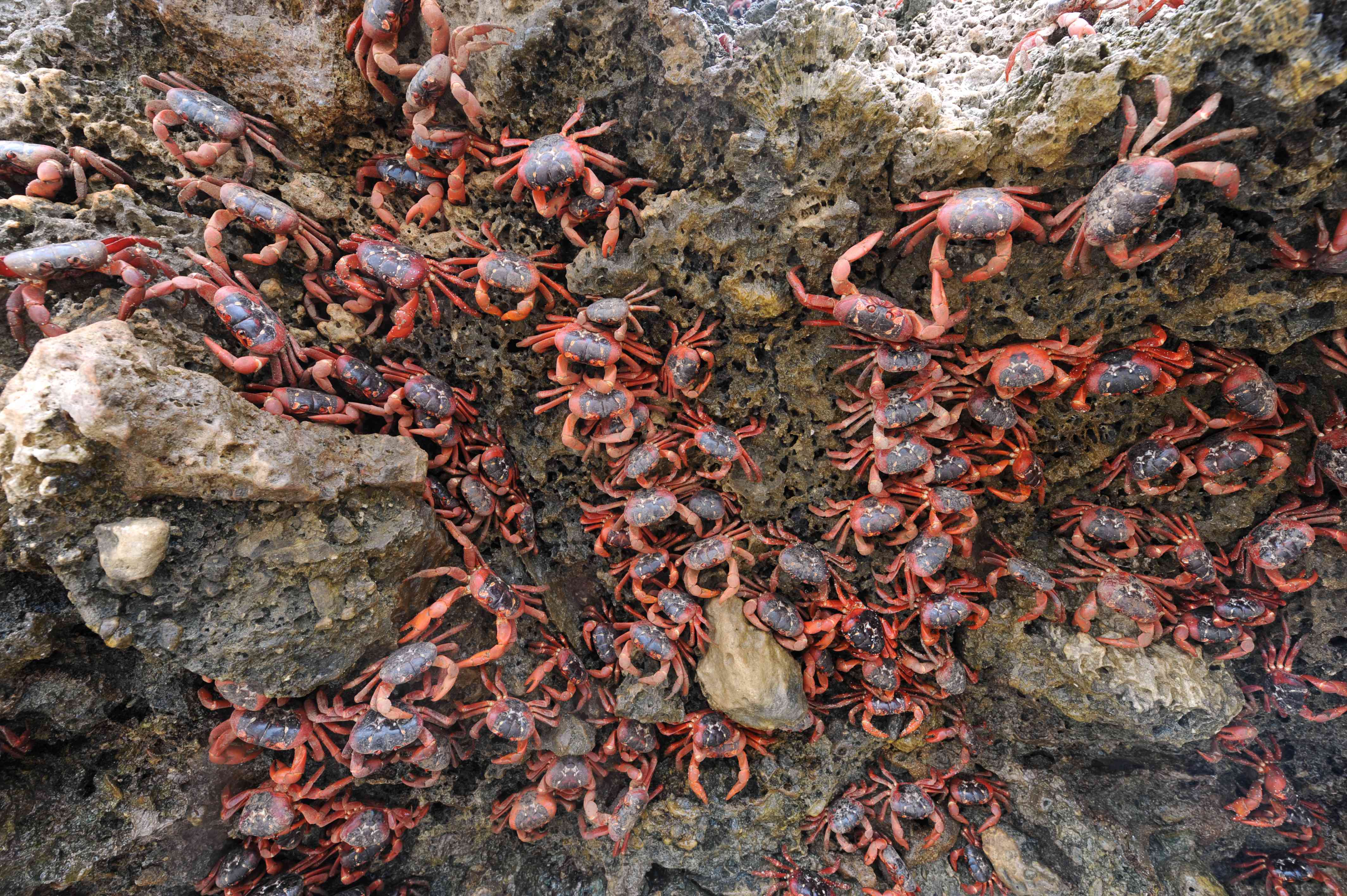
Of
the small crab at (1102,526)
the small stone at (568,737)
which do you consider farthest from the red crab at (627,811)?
the small crab at (1102,526)

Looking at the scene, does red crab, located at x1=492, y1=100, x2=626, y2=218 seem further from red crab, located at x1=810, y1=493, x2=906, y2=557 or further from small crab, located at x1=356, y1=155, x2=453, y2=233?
red crab, located at x1=810, y1=493, x2=906, y2=557

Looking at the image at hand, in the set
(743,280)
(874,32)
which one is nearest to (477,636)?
(743,280)

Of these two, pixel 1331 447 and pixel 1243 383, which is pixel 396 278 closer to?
pixel 1243 383

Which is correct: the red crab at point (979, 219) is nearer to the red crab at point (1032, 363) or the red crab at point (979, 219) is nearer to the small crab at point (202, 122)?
the red crab at point (1032, 363)

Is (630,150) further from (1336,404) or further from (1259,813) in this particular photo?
(1259,813)

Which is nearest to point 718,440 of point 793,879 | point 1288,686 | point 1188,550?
point 1188,550
